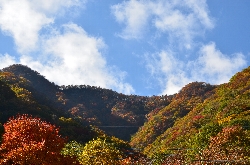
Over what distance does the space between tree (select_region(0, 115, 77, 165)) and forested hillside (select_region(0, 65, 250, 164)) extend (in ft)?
0.26

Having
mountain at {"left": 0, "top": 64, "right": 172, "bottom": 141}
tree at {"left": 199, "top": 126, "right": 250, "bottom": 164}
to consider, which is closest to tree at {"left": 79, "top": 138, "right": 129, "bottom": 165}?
tree at {"left": 199, "top": 126, "right": 250, "bottom": 164}

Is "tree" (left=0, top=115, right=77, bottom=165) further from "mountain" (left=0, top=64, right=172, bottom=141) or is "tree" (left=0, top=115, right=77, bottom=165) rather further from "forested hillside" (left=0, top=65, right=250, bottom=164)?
"mountain" (left=0, top=64, right=172, bottom=141)

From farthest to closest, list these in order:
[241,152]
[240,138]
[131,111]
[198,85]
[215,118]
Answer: [131,111], [198,85], [215,118], [240,138], [241,152]

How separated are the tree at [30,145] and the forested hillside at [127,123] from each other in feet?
0.26

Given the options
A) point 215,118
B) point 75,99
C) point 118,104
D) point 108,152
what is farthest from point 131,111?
point 108,152

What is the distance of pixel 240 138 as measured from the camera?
34312 mm

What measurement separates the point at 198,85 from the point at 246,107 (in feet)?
221

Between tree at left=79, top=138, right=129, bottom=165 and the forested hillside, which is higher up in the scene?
the forested hillside

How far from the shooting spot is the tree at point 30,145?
2448 centimetres

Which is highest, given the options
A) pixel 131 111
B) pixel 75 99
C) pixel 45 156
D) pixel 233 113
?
pixel 75 99

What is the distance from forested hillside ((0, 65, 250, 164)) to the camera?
2886 centimetres

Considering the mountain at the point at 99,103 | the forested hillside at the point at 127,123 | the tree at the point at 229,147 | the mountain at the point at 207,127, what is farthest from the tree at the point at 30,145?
the mountain at the point at 99,103

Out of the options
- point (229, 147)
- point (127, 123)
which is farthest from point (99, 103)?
point (229, 147)

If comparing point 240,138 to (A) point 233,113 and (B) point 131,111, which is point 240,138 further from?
(B) point 131,111
